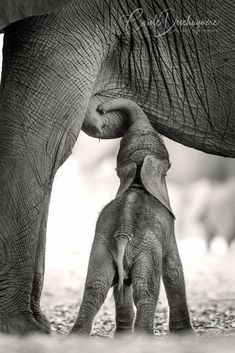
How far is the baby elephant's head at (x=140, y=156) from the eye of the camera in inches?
204

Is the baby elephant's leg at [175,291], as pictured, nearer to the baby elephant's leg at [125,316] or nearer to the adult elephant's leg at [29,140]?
the baby elephant's leg at [125,316]

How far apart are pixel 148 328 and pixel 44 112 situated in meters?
0.96

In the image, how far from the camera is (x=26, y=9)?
16.4ft

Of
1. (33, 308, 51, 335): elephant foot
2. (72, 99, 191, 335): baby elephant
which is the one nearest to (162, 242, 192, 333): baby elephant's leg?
(72, 99, 191, 335): baby elephant

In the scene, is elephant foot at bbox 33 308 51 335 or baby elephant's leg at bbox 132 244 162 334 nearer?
baby elephant's leg at bbox 132 244 162 334

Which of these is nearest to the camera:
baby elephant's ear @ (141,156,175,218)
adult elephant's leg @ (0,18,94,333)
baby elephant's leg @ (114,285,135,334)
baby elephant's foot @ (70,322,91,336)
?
baby elephant's foot @ (70,322,91,336)

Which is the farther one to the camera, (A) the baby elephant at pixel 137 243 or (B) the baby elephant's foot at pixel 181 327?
(B) the baby elephant's foot at pixel 181 327

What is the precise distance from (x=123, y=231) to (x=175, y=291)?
0.50 metres

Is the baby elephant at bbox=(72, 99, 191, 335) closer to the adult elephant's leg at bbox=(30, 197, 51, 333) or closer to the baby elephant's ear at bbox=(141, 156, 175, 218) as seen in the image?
the baby elephant's ear at bbox=(141, 156, 175, 218)

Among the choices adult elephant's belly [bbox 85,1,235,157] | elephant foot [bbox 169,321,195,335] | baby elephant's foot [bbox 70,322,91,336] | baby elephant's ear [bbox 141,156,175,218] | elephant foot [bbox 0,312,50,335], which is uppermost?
adult elephant's belly [bbox 85,1,235,157]

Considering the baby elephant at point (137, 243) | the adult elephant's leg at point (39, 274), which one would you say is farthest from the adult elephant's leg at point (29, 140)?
the baby elephant at point (137, 243)

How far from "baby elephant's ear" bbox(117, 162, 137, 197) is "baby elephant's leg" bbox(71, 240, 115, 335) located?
0.90 ft

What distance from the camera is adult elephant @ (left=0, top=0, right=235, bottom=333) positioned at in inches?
198

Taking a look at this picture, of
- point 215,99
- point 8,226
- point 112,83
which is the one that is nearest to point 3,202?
point 8,226
